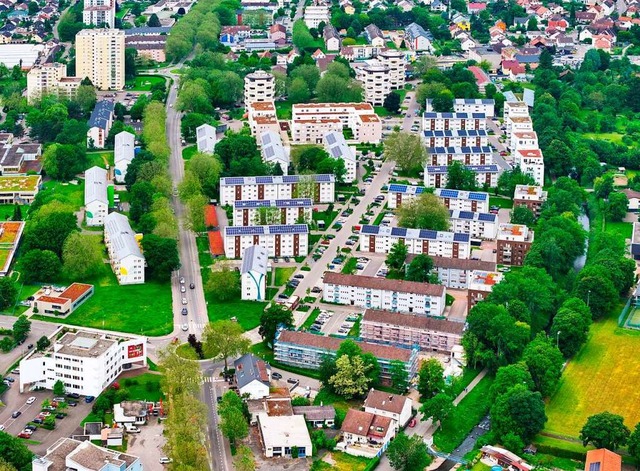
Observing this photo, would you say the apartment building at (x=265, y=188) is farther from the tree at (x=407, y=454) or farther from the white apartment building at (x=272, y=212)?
the tree at (x=407, y=454)

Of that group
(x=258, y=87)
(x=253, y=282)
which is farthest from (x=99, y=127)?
(x=253, y=282)

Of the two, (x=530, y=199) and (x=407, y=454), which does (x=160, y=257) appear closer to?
(x=407, y=454)

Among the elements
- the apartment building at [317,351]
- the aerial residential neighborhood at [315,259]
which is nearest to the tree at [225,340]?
the aerial residential neighborhood at [315,259]

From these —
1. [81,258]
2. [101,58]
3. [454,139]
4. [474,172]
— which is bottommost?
[81,258]

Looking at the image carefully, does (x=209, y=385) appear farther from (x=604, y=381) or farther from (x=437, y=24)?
(x=437, y=24)

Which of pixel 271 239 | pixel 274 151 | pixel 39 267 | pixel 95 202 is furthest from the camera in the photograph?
pixel 274 151

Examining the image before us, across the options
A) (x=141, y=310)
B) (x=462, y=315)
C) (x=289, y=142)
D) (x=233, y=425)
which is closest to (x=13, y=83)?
(x=289, y=142)

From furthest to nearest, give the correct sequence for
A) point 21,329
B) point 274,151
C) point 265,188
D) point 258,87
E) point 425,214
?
point 258,87 → point 274,151 → point 265,188 → point 425,214 → point 21,329

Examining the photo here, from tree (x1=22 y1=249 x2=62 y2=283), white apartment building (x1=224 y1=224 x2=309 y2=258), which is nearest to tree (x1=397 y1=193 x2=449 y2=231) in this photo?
white apartment building (x1=224 y1=224 x2=309 y2=258)
